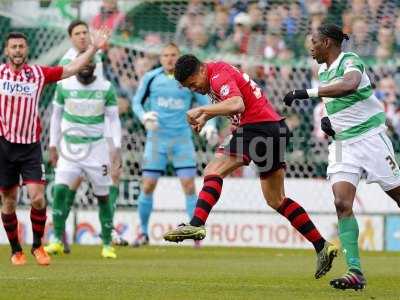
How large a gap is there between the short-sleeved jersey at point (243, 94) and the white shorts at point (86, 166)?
4.40 metres

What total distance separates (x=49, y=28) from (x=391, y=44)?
Answer: 18.3 feet

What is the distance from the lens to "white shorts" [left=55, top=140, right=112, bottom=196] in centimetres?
1476

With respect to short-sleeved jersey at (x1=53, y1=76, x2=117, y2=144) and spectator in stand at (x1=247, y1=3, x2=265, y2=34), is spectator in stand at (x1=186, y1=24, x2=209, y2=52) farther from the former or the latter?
short-sleeved jersey at (x1=53, y1=76, x2=117, y2=144)

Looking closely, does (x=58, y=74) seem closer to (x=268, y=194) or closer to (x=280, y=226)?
(x=268, y=194)

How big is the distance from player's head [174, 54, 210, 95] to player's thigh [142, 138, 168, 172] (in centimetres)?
647

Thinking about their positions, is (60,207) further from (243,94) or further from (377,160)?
(377,160)

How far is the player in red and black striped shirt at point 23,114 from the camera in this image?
12297mm

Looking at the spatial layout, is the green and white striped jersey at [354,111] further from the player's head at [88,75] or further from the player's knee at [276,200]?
the player's head at [88,75]

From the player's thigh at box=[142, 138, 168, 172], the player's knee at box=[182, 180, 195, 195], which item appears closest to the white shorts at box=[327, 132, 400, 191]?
the player's knee at box=[182, 180, 195, 195]

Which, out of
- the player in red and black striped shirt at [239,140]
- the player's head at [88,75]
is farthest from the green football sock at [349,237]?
the player's head at [88,75]

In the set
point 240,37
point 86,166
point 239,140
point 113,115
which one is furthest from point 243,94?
point 240,37

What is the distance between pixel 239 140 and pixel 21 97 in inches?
121

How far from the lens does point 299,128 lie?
18406mm

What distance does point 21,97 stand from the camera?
1237 centimetres
